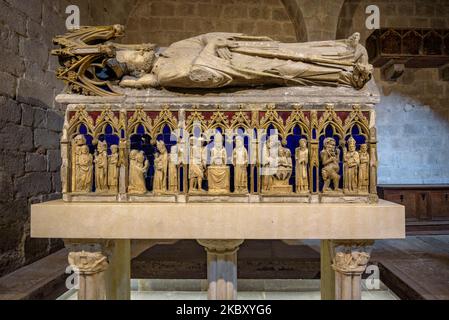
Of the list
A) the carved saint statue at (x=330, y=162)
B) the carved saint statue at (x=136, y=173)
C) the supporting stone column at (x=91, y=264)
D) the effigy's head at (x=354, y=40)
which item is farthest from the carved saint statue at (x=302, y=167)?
the supporting stone column at (x=91, y=264)

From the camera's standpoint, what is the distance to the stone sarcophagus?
2.41 m

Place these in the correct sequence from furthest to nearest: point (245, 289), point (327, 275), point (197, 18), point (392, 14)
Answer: point (392, 14)
point (197, 18)
point (245, 289)
point (327, 275)

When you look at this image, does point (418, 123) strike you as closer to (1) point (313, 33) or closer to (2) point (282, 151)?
(1) point (313, 33)

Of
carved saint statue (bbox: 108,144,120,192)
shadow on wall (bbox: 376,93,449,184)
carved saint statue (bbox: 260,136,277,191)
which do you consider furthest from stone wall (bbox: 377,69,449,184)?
carved saint statue (bbox: 108,144,120,192)

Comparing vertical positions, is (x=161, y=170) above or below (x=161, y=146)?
below

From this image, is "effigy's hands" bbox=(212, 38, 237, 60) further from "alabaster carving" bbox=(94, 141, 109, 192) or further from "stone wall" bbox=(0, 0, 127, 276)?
"stone wall" bbox=(0, 0, 127, 276)

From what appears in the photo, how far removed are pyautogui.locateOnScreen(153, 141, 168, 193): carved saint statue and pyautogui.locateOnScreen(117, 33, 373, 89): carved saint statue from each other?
1.52 ft

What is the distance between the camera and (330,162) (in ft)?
7.94

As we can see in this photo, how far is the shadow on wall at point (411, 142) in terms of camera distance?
7.01 meters

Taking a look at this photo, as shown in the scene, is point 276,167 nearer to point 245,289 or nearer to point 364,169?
point 364,169

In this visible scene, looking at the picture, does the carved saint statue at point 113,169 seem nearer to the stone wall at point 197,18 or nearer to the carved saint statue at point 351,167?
the carved saint statue at point 351,167

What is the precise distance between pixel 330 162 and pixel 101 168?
1.62 meters

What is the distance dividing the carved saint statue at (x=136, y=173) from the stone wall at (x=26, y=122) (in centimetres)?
161

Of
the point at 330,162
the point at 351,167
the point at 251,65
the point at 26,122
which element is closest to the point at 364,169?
the point at 351,167
